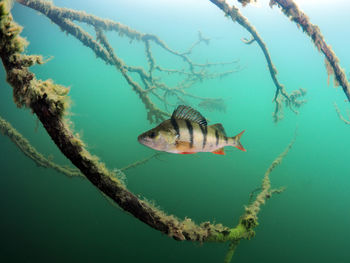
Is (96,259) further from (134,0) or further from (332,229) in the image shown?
(134,0)

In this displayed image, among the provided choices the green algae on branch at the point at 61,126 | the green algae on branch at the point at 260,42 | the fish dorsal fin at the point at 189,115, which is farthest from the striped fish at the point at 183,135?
the green algae on branch at the point at 260,42

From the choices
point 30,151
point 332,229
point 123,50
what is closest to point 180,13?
point 123,50

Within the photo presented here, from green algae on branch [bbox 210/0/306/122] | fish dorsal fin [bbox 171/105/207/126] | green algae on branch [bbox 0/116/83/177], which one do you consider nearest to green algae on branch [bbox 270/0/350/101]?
green algae on branch [bbox 210/0/306/122]

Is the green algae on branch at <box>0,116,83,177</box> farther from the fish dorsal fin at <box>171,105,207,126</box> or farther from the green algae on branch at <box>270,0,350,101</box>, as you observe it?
the green algae on branch at <box>270,0,350,101</box>

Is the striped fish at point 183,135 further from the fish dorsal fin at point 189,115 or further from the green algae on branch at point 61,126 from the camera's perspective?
the green algae on branch at point 61,126

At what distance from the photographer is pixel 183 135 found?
200 centimetres

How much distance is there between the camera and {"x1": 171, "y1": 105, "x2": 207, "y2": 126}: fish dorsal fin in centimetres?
209

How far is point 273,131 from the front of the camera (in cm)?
8781

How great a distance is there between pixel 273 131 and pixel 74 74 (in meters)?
117

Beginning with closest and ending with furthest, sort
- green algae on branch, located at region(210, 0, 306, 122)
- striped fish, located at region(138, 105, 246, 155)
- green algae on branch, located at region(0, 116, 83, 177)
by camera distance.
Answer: striped fish, located at region(138, 105, 246, 155) → green algae on branch, located at region(210, 0, 306, 122) → green algae on branch, located at region(0, 116, 83, 177)

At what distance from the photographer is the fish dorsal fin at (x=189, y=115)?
6.86ft

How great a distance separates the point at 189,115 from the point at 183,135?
25 centimetres

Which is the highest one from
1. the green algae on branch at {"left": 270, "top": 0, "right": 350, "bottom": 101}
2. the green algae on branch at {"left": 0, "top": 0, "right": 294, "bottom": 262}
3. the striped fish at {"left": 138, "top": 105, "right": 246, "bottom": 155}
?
the green algae on branch at {"left": 270, "top": 0, "right": 350, "bottom": 101}

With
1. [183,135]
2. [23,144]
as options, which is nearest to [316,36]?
[183,135]
